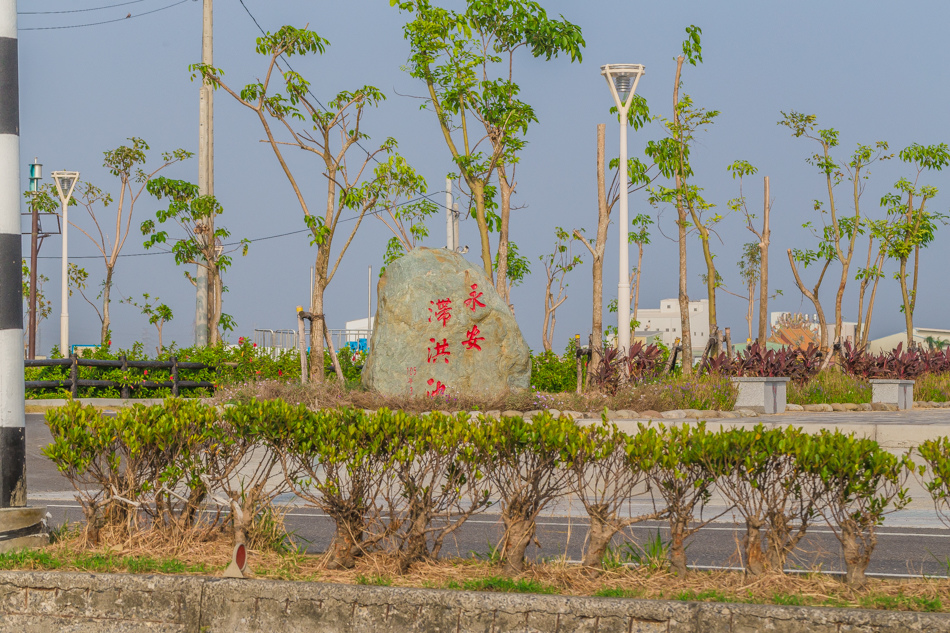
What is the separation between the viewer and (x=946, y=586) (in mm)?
5098

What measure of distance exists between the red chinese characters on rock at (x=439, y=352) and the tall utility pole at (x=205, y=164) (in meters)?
10.8

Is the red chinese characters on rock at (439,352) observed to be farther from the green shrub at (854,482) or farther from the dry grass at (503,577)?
the green shrub at (854,482)

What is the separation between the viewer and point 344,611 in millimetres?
4938

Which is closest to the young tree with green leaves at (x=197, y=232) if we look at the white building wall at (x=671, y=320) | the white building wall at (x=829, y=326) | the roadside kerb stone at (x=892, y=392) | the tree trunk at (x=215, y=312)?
the tree trunk at (x=215, y=312)

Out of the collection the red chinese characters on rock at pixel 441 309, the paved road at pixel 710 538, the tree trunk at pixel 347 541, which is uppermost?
the red chinese characters on rock at pixel 441 309

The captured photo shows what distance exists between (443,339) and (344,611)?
12.0m

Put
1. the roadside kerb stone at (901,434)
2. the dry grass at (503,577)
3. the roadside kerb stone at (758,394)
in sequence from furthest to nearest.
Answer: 1. the roadside kerb stone at (758,394)
2. the roadside kerb stone at (901,434)
3. the dry grass at (503,577)

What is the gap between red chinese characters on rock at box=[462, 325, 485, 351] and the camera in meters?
16.9

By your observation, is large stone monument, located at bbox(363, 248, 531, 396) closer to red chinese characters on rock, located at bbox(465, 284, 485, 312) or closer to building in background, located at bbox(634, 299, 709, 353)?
red chinese characters on rock, located at bbox(465, 284, 485, 312)

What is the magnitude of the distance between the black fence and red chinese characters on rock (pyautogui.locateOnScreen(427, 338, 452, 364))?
922cm

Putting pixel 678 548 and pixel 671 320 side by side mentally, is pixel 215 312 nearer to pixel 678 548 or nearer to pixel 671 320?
pixel 678 548

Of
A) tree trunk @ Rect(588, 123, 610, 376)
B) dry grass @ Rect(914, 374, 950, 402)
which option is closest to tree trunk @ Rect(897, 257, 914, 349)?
dry grass @ Rect(914, 374, 950, 402)

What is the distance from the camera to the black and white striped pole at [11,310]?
6344 millimetres

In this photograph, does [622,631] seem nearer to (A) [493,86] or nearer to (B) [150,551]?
(B) [150,551]
